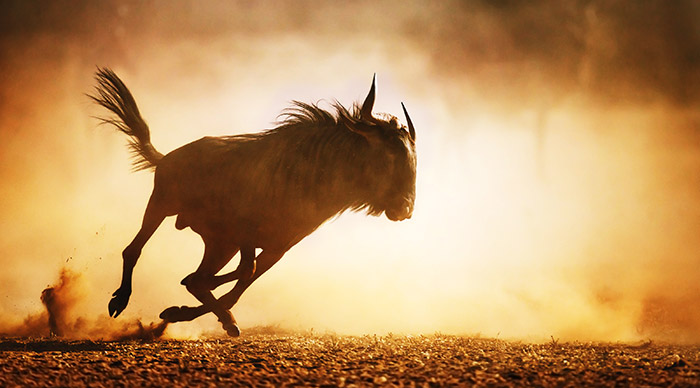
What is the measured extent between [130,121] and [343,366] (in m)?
5.16

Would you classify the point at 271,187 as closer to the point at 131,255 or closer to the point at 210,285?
the point at 210,285

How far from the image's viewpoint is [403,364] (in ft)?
15.0

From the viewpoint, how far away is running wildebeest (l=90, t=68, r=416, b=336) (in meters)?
6.96

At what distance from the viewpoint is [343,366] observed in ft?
14.9

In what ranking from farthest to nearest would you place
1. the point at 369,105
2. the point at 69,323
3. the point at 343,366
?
the point at 69,323
the point at 369,105
the point at 343,366

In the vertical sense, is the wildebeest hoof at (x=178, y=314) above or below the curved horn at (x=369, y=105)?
below

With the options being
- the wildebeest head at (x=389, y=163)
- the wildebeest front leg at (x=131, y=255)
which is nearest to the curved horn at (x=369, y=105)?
the wildebeest head at (x=389, y=163)

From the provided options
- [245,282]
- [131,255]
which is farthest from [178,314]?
[131,255]

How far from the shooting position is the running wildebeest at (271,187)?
696 centimetres

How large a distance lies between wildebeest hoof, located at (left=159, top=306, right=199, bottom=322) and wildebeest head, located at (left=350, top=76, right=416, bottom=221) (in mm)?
2462

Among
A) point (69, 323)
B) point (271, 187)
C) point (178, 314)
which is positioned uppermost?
point (271, 187)

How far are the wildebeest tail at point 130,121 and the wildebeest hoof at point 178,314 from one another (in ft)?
7.25

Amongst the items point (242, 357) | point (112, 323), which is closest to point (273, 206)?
point (242, 357)

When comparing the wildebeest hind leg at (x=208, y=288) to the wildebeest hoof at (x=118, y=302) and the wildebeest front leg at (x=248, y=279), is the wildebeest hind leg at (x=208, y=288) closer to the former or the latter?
the wildebeest front leg at (x=248, y=279)
